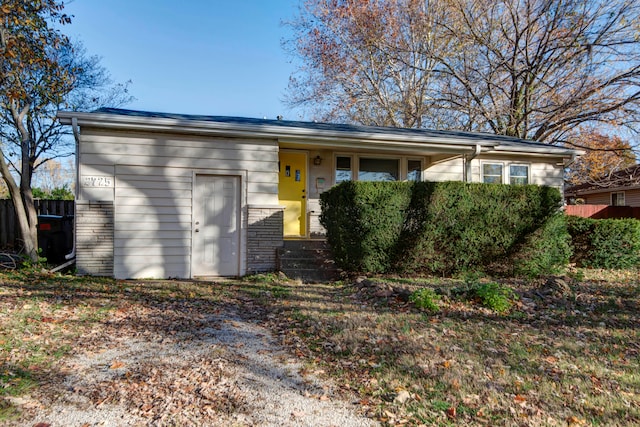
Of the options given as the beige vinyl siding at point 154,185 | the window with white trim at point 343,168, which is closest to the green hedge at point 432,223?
the beige vinyl siding at point 154,185

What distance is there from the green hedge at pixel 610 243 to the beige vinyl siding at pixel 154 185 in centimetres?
768

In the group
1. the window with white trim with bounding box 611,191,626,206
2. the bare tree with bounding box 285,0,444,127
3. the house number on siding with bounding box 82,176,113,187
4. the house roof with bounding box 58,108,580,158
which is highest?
the bare tree with bounding box 285,0,444,127

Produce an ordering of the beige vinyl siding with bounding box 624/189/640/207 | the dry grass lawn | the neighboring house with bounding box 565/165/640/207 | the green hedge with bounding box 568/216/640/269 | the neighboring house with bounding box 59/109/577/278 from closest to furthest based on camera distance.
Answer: the dry grass lawn, the neighboring house with bounding box 59/109/577/278, the green hedge with bounding box 568/216/640/269, the neighboring house with bounding box 565/165/640/207, the beige vinyl siding with bounding box 624/189/640/207

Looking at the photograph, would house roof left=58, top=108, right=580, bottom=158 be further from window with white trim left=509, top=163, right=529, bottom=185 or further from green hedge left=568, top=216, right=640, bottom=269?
green hedge left=568, top=216, right=640, bottom=269

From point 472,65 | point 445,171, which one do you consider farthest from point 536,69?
point 445,171

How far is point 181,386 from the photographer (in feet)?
10.2

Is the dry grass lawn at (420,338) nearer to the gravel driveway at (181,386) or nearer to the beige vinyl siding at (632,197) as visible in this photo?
the gravel driveway at (181,386)

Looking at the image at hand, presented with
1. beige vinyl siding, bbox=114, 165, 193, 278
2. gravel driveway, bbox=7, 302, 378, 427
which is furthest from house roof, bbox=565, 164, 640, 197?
gravel driveway, bbox=7, 302, 378, 427

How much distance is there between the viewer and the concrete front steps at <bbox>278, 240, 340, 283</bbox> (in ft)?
26.7

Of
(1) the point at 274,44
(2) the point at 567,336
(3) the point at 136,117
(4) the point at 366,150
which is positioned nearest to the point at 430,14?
(1) the point at 274,44

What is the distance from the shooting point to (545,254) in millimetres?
8078

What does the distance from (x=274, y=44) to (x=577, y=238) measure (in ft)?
55.1

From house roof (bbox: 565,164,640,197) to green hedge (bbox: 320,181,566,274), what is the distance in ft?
42.0

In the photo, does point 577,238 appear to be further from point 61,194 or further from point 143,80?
point 61,194
